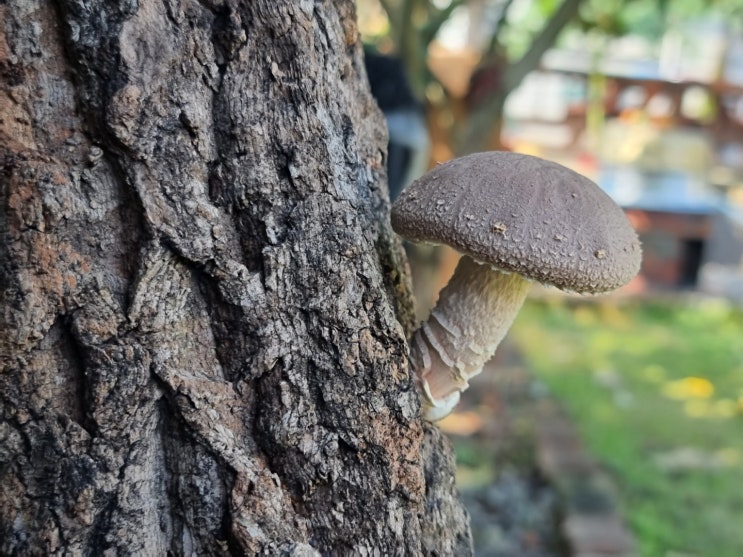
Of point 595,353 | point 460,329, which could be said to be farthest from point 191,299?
point 595,353

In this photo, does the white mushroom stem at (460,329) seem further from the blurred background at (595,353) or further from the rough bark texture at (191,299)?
the blurred background at (595,353)

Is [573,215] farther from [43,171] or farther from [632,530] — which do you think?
[632,530]

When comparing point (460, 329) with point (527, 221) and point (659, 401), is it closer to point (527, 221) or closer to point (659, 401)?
point (527, 221)

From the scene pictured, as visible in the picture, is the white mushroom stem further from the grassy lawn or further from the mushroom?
the grassy lawn

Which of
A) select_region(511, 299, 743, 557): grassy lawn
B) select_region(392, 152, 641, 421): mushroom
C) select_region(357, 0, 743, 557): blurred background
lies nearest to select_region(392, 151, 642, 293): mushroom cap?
select_region(392, 152, 641, 421): mushroom

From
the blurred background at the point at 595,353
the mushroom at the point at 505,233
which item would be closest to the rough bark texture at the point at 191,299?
the mushroom at the point at 505,233
